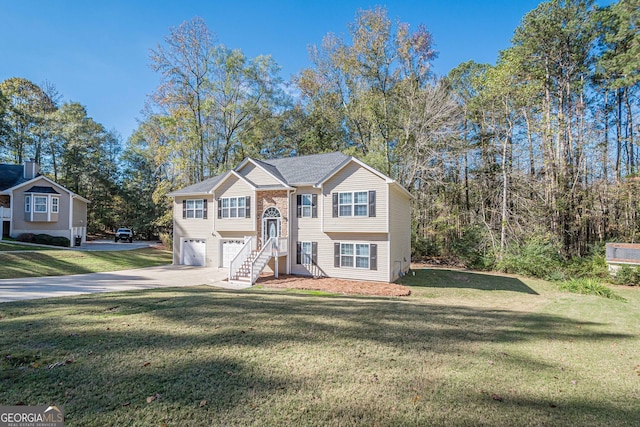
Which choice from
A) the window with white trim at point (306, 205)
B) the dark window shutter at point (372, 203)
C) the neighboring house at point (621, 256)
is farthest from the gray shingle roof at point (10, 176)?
the neighboring house at point (621, 256)

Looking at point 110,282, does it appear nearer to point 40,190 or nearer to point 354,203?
point 354,203

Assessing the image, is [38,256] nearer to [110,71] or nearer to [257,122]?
[110,71]

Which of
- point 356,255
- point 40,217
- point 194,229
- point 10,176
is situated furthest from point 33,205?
point 356,255

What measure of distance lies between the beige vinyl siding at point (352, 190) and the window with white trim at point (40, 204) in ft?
80.8

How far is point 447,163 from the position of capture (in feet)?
72.6

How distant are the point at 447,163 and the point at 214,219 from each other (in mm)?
17629

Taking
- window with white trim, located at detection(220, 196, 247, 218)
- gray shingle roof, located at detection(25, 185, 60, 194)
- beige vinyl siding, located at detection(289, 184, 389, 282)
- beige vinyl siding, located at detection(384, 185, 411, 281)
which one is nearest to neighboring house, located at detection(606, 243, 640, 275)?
beige vinyl siding, located at detection(384, 185, 411, 281)

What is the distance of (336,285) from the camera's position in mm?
12992

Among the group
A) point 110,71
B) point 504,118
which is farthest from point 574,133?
point 110,71

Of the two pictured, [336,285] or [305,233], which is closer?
[336,285]

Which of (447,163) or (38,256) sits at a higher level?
(447,163)

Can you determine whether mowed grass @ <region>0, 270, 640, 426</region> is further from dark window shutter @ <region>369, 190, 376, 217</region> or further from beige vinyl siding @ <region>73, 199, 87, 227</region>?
beige vinyl siding @ <region>73, 199, 87, 227</region>

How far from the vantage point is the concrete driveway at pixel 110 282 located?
1024 cm

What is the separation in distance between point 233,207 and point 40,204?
19.1m
